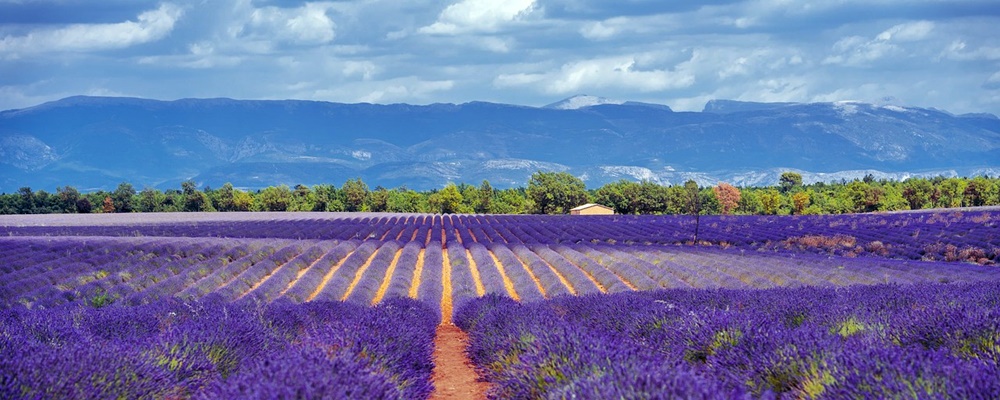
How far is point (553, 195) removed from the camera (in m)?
96.6

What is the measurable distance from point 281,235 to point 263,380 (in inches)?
1493

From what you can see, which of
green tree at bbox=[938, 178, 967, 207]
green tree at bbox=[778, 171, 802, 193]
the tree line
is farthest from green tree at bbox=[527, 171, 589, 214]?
green tree at bbox=[778, 171, 802, 193]

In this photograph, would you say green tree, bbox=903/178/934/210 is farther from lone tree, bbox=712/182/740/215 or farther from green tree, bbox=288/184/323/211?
green tree, bbox=288/184/323/211

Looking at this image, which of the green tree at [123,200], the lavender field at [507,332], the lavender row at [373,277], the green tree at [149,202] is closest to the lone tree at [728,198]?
the green tree at [149,202]

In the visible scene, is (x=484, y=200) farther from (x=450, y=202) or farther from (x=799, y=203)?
(x=799, y=203)

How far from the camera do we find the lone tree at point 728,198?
4156 inches

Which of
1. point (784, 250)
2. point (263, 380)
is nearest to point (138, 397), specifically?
point (263, 380)

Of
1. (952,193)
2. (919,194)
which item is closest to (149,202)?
(919,194)

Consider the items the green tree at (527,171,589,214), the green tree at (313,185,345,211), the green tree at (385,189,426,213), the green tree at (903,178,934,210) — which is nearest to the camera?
the green tree at (903,178,934,210)

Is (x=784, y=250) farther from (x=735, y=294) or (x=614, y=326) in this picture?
(x=614, y=326)

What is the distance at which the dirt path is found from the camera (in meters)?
7.96

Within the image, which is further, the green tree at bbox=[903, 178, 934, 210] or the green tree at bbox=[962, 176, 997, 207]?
the green tree at bbox=[903, 178, 934, 210]

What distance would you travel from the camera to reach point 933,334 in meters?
6.61

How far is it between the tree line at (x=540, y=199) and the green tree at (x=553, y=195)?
4.5 inches
